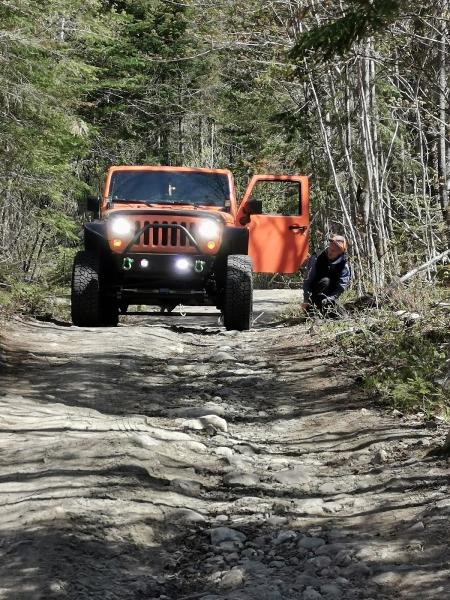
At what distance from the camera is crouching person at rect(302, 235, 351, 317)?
10141 millimetres

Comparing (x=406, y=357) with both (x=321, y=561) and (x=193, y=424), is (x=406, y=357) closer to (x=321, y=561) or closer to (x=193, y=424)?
(x=193, y=424)

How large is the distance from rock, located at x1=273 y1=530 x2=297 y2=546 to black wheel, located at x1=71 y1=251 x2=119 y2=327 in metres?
6.51

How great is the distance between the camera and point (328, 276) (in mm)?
10258

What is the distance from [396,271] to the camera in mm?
9141

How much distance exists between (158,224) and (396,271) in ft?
8.59

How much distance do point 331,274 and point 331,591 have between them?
7572 millimetres

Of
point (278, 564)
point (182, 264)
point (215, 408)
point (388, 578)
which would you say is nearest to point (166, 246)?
point (182, 264)

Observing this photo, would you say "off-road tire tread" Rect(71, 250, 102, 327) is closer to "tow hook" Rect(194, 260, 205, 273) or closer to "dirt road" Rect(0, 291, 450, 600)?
"tow hook" Rect(194, 260, 205, 273)

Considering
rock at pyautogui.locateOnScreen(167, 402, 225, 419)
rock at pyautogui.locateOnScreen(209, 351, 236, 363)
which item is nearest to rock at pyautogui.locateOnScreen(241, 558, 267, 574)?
rock at pyautogui.locateOnScreen(167, 402, 225, 419)

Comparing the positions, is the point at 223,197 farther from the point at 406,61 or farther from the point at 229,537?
the point at 229,537

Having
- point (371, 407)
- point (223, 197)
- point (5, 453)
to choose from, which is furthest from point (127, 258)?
point (5, 453)

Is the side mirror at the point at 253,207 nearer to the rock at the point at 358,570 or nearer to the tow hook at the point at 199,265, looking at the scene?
the tow hook at the point at 199,265

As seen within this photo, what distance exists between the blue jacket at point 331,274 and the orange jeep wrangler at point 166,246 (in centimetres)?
80

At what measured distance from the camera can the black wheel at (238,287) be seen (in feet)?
31.5
